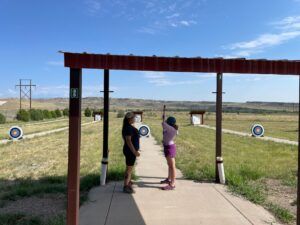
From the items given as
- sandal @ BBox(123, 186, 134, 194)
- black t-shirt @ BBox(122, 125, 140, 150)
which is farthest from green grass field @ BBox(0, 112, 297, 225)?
black t-shirt @ BBox(122, 125, 140, 150)

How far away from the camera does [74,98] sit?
18.3 ft

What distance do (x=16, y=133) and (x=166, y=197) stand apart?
1826 cm

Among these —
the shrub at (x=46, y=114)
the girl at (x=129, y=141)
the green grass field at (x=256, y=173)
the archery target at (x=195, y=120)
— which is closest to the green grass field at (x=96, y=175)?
the green grass field at (x=256, y=173)

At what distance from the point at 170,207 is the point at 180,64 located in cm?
304

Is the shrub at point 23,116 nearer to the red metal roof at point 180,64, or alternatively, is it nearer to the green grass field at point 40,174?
the green grass field at point 40,174

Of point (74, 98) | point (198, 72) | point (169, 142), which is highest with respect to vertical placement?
point (198, 72)

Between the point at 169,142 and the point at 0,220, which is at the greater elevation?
the point at 169,142

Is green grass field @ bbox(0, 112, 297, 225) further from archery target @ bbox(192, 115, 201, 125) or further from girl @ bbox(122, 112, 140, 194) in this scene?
archery target @ bbox(192, 115, 201, 125)

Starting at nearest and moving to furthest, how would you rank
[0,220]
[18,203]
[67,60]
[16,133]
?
[67,60] → [0,220] → [18,203] → [16,133]

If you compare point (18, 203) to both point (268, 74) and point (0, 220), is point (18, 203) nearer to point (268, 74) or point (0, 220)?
point (0, 220)

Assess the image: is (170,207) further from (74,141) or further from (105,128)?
(105,128)

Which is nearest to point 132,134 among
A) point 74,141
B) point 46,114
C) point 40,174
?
point 74,141

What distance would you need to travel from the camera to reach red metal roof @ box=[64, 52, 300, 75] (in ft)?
18.4

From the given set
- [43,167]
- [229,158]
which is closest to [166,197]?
[43,167]
